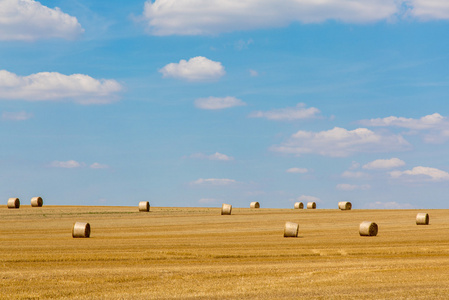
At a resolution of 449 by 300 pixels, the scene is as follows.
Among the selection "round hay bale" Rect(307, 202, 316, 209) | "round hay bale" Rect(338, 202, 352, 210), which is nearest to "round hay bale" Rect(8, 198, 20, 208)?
"round hay bale" Rect(307, 202, 316, 209)

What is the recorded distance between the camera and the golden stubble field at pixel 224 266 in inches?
562

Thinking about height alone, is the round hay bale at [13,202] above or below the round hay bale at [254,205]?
below

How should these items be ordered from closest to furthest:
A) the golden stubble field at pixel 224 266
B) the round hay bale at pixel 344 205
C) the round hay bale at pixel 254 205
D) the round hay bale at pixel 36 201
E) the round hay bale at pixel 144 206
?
1. the golden stubble field at pixel 224 266
2. the round hay bale at pixel 144 206
3. the round hay bale at pixel 344 205
4. the round hay bale at pixel 36 201
5. the round hay bale at pixel 254 205

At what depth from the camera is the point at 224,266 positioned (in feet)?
61.6

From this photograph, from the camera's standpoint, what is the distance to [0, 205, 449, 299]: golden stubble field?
14.3 m

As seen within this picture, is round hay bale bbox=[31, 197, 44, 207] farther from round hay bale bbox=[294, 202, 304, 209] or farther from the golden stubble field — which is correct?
the golden stubble field

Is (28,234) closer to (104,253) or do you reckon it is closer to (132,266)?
(104,253)

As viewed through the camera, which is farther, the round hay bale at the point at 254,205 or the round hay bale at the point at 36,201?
the round hay bale at the point at 254,205

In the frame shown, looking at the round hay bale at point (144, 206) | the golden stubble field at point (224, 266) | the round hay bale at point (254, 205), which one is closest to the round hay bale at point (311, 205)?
the round hay bale at point (254, 205)

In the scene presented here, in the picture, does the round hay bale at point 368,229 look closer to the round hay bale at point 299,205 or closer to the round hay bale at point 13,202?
the round hay bale at point 299,205

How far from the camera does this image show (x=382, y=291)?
14.3m

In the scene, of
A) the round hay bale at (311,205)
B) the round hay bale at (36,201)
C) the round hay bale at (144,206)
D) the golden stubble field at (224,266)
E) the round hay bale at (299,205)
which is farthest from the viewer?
the round hay bale at (299,205)

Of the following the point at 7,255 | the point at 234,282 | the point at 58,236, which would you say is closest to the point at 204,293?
the point at 234,282

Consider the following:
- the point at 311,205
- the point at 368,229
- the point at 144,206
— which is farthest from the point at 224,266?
the point at 311,205
